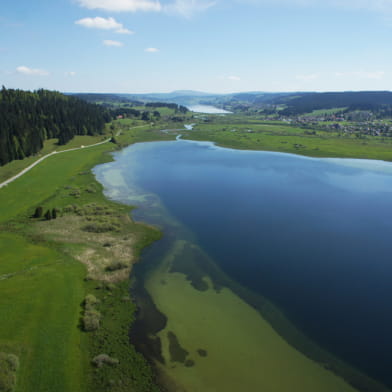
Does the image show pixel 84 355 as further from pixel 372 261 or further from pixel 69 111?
pixel 69 111

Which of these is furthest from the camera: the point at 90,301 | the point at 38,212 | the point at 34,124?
the point at 34,124

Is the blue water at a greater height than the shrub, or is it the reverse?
the shrub

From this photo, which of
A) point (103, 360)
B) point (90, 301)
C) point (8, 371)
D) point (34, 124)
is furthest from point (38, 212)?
point (34, 124)

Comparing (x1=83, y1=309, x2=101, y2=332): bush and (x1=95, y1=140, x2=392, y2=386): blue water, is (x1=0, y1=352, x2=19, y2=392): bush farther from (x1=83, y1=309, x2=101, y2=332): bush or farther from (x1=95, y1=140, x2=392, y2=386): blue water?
(x1=95, y1=140, x2=392, y2=386): blue water

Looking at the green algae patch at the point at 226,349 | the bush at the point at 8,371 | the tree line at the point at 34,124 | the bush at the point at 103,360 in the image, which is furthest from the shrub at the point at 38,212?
the tree line at the point at 34,124

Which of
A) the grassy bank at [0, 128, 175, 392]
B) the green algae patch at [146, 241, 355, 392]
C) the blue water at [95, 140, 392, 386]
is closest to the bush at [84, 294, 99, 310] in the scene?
the grassy bank at [0, 128, 175, 392]

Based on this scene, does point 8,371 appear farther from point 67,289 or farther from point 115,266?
point 115,266

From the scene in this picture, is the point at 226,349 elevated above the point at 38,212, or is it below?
Result: below
